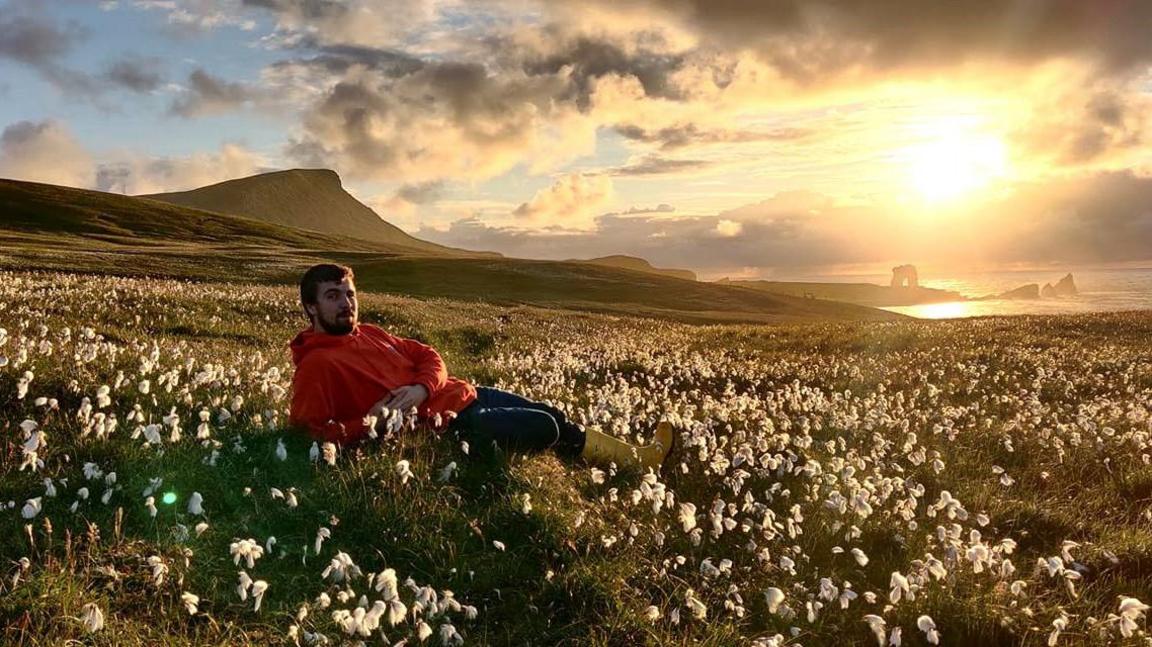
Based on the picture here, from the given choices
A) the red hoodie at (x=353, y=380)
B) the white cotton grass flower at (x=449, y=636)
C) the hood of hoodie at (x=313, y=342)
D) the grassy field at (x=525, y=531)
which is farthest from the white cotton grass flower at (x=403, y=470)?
the hood of hoodie at (x=313, y=342)

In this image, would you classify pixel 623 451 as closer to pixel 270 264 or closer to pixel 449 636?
pixel 449 636


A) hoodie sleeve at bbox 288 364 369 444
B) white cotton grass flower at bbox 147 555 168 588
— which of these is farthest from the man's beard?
white cotton grass flower at bbox 147 555 168 588

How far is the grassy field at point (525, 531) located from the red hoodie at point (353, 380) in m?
0.33

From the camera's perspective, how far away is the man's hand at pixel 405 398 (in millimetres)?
7031

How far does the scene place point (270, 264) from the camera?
218 ft

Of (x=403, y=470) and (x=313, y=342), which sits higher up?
(x=313, y=342)

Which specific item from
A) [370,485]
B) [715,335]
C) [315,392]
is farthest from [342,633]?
[715,335]

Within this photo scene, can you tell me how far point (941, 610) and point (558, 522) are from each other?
2.89m

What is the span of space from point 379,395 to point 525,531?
2.21m

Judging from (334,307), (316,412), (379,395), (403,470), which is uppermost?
(334,307)

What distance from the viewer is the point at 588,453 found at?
7719 mm

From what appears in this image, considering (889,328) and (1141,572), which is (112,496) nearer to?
(1141,572)

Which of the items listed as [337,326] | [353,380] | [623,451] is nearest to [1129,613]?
[623,451]

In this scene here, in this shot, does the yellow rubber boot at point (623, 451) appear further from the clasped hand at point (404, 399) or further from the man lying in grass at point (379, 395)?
the clasped hand at point (404, 399)
